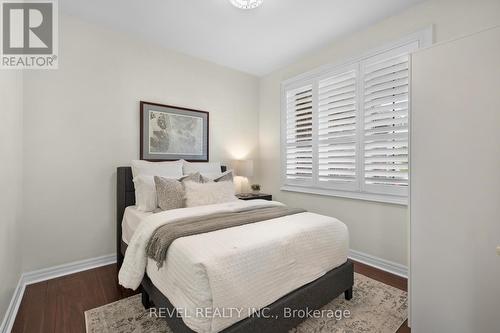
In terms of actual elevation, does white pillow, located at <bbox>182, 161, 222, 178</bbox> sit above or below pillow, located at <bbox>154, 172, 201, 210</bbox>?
above

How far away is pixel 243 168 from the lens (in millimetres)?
3639

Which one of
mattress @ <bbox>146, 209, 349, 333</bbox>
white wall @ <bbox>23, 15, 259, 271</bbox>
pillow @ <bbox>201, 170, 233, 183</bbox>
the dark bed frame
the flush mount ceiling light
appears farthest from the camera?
pillow @ <bbox>201, 170, 233, 183</bbox>

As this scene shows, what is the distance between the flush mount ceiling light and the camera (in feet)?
7.18

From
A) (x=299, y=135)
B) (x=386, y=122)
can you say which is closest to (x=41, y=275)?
(x=299, y=135)

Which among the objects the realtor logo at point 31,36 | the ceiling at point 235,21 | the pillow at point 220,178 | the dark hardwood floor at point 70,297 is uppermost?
the ceiling at point 235,21

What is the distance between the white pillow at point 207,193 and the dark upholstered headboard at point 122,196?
72cm

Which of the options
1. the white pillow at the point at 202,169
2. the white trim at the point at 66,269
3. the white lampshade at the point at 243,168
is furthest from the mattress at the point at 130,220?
the white lampshade at the point at 243,168

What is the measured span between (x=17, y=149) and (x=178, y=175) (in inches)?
56.0

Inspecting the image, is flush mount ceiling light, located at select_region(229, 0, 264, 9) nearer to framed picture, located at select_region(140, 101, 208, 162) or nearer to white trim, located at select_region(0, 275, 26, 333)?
framed picture, located at select_region(140, 101, 208, 162)

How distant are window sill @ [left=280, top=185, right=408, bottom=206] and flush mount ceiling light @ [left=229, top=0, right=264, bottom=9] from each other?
234 centimetres

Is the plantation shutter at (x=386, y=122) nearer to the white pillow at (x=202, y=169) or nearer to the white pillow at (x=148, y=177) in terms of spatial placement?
the white pillow at (x=202, y=169)

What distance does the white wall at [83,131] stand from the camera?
2.30m

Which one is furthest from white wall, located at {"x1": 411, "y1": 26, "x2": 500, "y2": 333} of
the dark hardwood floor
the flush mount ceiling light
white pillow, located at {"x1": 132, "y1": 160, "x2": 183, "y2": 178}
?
white pillow, located at {"x1": 132, "y1": 160, "x2": 183, "y2": 178}

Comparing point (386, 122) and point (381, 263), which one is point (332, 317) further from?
point (386, 122)
